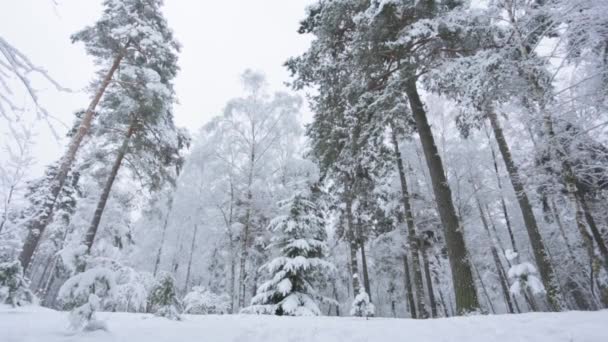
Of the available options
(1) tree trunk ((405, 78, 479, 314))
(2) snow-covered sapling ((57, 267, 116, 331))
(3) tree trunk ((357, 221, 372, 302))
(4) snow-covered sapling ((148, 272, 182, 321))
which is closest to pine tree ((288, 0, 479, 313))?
(1) tree trunk ((405, 78, 479, 314))

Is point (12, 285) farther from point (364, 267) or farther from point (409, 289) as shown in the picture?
point (409, 289)

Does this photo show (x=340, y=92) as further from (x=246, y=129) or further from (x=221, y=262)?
(x=221, y=262)

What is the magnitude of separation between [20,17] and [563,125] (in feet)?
26.7

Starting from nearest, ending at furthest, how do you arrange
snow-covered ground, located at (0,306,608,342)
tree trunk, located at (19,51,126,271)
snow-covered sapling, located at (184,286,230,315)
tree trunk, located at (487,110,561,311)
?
1. snow-covered ground, located at (0,306,608,342)
2. tree trunk, located at (487,110,561,311)
3. tree trunk, located at (19,51,126,271)
4. snow-covered sapling, located at (184,286,230,315)

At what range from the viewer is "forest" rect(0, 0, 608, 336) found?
16.4 feet

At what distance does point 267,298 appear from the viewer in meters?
9.31

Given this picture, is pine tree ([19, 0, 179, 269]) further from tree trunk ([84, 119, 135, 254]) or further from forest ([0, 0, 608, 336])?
tree trunk ([84, 119, 135, 254])

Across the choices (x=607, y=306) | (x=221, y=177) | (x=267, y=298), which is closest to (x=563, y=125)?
(x=607, y=306)

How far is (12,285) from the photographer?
4.80 m

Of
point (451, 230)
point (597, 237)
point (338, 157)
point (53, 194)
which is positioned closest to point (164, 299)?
point (53, 194)

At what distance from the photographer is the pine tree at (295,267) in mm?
8922

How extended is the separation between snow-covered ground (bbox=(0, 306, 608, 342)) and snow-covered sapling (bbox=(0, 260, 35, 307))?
176mm

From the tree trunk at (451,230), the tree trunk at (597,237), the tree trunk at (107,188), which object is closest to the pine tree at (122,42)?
the tree trunk at (107,188)

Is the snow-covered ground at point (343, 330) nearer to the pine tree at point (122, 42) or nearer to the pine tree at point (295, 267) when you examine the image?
the pine tree at point (295, 267)
